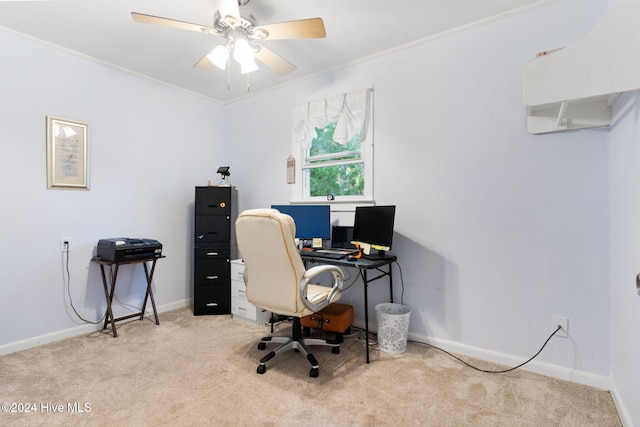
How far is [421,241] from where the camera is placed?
261 centimetres

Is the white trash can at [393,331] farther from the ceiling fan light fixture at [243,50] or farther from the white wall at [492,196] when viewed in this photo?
the ceiling fan light fixture at [243,50]

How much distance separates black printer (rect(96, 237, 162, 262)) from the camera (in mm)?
2752

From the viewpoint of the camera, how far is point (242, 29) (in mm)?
2119

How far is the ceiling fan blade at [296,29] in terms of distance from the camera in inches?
74.4

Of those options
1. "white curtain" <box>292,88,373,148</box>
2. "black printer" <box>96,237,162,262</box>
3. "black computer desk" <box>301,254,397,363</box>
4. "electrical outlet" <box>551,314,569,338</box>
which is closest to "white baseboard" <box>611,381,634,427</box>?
"electrical outlet" <box>551,314,569,338</box>

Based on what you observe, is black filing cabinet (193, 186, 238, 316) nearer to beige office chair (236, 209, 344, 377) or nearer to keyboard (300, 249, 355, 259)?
keyboard (300, 249, 355, 259)

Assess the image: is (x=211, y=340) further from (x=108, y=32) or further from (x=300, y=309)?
(x=108, y=32)

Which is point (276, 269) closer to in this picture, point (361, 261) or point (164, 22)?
point (361, 261)

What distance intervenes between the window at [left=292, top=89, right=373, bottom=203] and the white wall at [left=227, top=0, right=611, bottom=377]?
0.43 feet

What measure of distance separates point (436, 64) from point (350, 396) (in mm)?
2549

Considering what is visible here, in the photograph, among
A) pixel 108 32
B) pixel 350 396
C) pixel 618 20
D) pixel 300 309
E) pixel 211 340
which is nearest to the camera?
pixel 618 20

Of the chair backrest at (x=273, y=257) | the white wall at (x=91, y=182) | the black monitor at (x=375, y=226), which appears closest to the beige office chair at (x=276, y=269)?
the chair backrest at (x=273, y=257)

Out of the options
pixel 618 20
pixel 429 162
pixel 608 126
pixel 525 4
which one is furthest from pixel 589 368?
pixel 525 4

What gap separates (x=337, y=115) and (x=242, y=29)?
3.95ft
